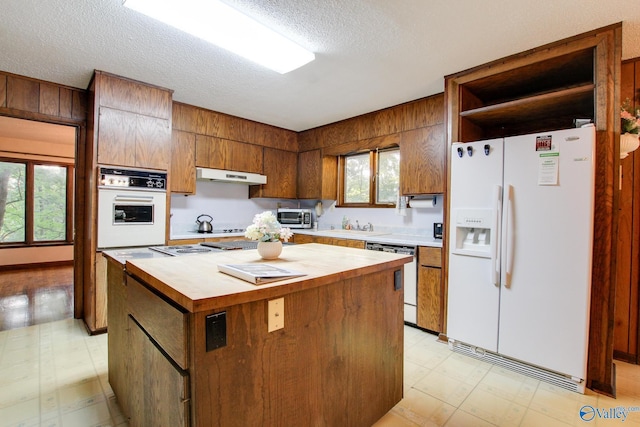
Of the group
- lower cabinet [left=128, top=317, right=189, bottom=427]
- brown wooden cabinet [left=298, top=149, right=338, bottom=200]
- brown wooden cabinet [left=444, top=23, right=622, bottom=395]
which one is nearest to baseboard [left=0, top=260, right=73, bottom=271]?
brown wooden cabinet [left=298, top=149, right=338, bottom=200]

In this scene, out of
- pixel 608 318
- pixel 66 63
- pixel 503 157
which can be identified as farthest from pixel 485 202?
pixel 66 63

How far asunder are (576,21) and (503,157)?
0.91 meters

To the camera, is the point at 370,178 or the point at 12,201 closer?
the point at 370,178

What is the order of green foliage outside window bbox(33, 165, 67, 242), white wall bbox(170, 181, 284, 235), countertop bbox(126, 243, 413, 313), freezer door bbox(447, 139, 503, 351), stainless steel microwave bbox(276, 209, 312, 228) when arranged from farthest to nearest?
green foliage outside window bbox(33, 165, 67, 242) < stainless steel microwave bbox(276, 209, 312, 228) < white wall bbox(170, 181, 284, 235) < freezer door bbox(447, 139, 503, 351) < countertop bbox(126, 243, 413, 313)

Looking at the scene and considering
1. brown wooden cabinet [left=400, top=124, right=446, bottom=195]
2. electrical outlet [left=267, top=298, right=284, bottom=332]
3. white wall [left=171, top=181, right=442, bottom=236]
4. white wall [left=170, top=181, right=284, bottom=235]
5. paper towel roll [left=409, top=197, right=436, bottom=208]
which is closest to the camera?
electrical outlet [left=267, top=298, right=284, bottom=332]

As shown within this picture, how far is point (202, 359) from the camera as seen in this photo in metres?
1.00

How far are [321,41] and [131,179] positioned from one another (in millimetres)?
2174

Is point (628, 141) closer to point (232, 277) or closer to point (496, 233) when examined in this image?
point (496, 233)

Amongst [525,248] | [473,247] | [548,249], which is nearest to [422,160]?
[473,247]

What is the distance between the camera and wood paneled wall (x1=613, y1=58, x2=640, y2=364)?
7.93 ft

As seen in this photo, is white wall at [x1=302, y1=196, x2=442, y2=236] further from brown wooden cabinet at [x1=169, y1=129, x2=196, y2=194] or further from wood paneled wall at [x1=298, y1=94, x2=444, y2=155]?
brown wooden cabinet at [x1=169, y1=129, x2=196, y2=194]

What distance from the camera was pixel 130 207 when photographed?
297 centimetres

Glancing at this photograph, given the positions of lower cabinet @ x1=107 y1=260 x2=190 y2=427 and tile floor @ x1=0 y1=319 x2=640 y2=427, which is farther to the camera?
tile floor @ x1=0 y1=319 x2=640 y2=427

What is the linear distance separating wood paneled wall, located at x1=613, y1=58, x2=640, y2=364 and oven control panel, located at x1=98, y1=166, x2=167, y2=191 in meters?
4.12
